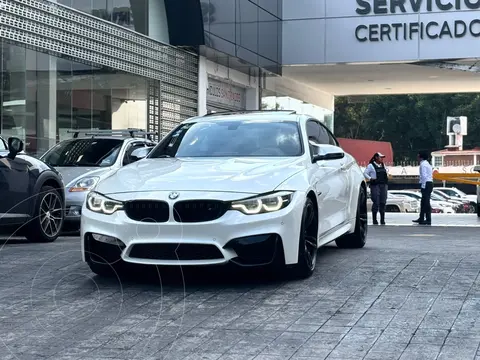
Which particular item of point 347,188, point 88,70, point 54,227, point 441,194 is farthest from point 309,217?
point 441,194

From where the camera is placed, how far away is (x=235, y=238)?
6387 millimetres

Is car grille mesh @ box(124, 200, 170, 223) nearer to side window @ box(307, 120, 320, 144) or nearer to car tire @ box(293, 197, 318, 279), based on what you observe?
car tire @ box(293, 197, 318, 279)

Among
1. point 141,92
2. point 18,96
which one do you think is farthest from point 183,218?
point 141,92

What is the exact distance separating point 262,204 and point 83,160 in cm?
735

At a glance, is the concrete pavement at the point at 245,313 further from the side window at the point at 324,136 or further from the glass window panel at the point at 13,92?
the glass window panel at the point at 13,92

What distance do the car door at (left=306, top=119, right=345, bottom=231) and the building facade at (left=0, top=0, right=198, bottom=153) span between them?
27.4 feet

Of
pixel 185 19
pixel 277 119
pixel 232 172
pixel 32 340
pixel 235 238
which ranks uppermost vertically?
pixel 185 19

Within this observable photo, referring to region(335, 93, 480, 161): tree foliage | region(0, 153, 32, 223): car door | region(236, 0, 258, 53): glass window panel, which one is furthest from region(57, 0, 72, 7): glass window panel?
region(335, 93, 480, 161): tree foliage

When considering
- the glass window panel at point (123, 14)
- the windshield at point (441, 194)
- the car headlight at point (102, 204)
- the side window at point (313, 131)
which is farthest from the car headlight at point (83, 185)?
the windshield at point (441, 194)

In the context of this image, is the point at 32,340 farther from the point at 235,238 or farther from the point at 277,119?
the point at 277,119

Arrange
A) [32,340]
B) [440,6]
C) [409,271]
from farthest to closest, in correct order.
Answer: [440,6] < [409,271] < [32,340]

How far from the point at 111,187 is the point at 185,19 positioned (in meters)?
15.1

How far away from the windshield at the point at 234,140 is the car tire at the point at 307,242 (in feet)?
2.50

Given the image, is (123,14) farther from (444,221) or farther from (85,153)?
(444,221)
